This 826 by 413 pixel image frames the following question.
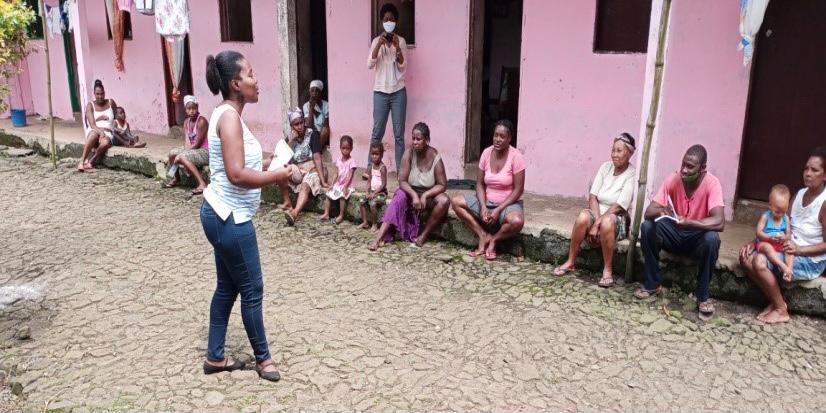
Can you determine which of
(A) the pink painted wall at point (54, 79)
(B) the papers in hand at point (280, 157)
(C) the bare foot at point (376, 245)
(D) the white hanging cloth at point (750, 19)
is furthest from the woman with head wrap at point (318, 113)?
(A) the pink painted wall at point (54, 79)

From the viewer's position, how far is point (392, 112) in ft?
23.7

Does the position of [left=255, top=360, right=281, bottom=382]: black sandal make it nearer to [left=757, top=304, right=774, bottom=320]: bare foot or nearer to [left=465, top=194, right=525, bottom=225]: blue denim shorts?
[left=465, top=194, right=525, bottom=225]: blue denim shorts

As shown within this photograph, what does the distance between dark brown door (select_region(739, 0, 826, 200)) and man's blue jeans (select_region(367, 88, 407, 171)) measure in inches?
139

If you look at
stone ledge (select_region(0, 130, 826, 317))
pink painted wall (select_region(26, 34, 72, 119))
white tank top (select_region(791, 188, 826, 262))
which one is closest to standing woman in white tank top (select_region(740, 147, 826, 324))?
white tank top (select_region(791, 188, 826, 262))

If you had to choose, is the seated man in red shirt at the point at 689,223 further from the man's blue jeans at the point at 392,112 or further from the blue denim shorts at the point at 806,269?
the man's blue jeans at the point at 392,112

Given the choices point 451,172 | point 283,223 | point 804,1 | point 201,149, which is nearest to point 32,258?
point 283,223

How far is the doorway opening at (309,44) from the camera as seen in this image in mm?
8609

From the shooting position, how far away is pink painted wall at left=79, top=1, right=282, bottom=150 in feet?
28.2

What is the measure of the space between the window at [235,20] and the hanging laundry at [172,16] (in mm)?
771

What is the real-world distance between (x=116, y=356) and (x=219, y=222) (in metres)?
1.43

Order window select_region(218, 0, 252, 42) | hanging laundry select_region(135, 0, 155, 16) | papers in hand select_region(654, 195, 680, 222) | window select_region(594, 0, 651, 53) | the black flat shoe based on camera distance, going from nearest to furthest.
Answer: the black flat shoe → papers in hand select_region(654, 195, 680, 222) → window select_region(594, 0, 651, 53) → hanging laundry select_region(135, 0, 155, 16) → window select_region(218, 0, 252, 42)

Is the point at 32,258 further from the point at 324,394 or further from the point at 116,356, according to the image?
the point at 324,394

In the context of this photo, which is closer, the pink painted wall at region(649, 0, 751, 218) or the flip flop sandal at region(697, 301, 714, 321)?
the flip flop sandal at region(697, 301, 714, 321)

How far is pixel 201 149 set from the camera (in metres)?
8.09
